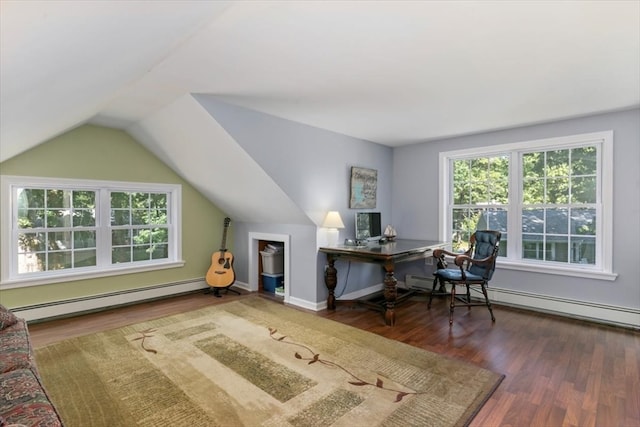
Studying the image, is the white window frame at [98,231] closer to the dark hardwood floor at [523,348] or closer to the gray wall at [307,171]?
the dark hardwood floor at [523,348]

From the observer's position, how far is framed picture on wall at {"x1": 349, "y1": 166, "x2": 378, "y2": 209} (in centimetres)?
453

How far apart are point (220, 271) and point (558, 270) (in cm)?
434

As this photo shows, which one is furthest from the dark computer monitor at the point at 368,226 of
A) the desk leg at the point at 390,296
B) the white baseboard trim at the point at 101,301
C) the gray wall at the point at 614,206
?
the white baseboard trim at the point at 101,301

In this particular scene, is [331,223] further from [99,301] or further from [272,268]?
[99,301]

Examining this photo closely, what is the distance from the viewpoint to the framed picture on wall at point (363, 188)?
4.53 metres

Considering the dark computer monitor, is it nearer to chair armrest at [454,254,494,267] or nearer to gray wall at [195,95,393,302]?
gray wall at [195,95,393,302]

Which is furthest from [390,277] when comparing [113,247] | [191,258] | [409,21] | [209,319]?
[113,247]

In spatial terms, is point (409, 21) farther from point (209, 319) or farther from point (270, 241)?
point (270, 241)

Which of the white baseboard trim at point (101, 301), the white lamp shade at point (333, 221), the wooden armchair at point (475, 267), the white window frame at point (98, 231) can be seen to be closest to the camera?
the white window frame at point (98, 231)

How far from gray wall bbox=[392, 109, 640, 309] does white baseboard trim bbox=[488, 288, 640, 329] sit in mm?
54

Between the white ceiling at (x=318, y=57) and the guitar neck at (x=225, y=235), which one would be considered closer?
the white ceiling at (x=318, y=57)

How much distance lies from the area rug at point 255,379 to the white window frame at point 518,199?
2.15 meters

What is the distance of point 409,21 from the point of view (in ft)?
5.76

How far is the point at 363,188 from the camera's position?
469 centimetres
